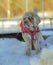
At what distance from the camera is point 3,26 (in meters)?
15.6

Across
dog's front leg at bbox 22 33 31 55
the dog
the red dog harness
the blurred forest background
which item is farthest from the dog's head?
the blurred forest background

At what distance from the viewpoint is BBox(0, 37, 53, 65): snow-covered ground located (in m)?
9.20

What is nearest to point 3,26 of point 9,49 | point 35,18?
point 9,49

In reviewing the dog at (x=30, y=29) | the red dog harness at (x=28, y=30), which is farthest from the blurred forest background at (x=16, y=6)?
the red dog harness at (x=28, y=30)

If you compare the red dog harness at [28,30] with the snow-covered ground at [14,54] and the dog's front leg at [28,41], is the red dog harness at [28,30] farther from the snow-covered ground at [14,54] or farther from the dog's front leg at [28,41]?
the snow-covered ground at [14,54]

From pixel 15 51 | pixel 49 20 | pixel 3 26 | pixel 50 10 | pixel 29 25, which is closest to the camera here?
pixel 29 25

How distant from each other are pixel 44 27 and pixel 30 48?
18.2 feet

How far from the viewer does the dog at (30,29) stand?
31.1 feet

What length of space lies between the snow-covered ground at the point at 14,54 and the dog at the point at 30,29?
24 centimetres

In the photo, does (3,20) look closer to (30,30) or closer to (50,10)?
(50,10)

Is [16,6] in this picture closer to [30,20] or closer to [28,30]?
[28,30]

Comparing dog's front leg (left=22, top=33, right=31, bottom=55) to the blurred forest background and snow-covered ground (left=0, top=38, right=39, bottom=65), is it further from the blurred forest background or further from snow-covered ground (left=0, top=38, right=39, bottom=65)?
the blurred forest background

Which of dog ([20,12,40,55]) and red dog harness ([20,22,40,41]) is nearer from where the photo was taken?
dog ([20,12,40,55])

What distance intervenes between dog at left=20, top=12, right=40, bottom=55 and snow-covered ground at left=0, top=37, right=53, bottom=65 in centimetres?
24
